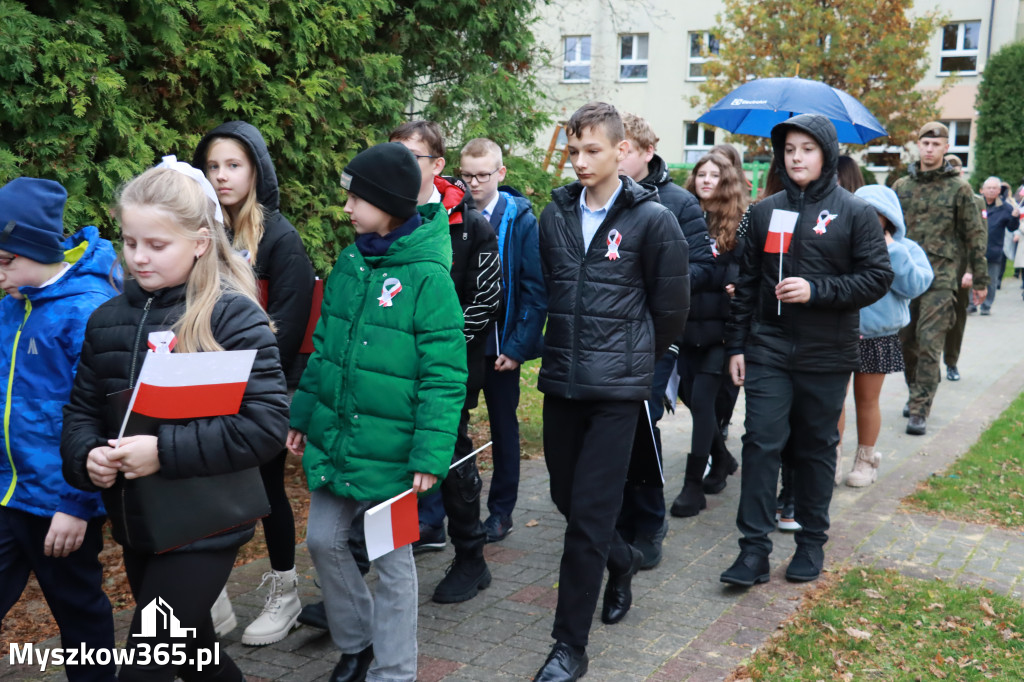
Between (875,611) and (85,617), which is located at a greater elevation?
(85,617)

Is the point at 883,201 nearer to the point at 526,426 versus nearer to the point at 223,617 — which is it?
the point at 526,426

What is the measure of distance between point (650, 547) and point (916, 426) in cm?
465

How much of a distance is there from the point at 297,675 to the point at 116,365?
5.65ft

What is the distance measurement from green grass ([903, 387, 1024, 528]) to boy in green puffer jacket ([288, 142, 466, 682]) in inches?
173

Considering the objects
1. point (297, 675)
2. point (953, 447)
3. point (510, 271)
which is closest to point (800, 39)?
point (953, 447)

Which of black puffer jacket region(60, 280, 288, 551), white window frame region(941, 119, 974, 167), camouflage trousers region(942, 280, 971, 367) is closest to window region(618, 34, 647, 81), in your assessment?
white window frame region(941, 119, 974, 167)

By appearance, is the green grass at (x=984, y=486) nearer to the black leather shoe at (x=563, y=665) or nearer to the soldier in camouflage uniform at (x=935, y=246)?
the soldier in camouflage uniform at (x=935, y=246)

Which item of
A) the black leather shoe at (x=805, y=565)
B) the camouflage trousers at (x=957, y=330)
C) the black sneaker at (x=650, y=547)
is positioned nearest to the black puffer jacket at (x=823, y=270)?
the black leather shoe at (x=805, y=565)

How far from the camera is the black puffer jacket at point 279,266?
436 cm

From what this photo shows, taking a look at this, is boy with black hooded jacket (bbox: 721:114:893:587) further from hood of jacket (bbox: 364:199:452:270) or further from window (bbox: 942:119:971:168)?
window (bbox: 942:119:971:168)

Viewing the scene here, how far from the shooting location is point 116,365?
3.10m

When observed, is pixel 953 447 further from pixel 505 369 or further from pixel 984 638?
pixel 505 369

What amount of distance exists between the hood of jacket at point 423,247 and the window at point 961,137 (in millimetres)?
37835

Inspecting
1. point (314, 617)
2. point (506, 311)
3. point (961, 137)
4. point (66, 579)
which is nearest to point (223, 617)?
point (314, 617)
